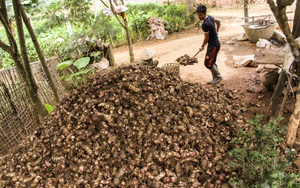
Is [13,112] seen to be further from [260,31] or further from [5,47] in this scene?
[260,31]

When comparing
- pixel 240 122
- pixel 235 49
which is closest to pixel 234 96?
pixel 240 122

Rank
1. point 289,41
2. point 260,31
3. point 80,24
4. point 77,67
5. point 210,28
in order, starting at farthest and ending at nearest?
point 80,24
point 260,31
point 77,67
point 210,28
point 289,41

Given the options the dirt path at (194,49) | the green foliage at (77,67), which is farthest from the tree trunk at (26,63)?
the dirt path at (194,49)

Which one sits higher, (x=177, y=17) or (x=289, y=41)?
(x=177, y=17)

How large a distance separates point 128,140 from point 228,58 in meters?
4.58

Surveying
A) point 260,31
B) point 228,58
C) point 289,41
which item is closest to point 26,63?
point 289,41

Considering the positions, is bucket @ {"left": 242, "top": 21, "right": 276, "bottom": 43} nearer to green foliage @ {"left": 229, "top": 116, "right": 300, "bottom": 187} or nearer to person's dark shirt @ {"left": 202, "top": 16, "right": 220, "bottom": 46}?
person's dark shirt @ {"left": 202, "top": 16, "right": 220, "bottom": 46}

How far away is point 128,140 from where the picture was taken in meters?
2.68

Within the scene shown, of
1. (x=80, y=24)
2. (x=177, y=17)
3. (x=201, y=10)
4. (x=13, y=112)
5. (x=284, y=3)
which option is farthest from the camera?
(x=177, y=17)

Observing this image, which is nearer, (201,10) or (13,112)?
(13,112)

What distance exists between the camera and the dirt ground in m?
4.07

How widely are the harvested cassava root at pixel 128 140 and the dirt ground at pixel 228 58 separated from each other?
3.22 feet

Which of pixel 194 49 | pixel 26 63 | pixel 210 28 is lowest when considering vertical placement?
pixel 194 49

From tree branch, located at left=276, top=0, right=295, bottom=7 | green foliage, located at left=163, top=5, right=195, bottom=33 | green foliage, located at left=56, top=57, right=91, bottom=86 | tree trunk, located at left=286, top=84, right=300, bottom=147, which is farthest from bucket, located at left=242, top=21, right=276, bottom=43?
tree branch, located at left=276, top=0, right=295, bottom=7
